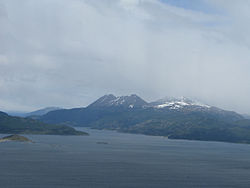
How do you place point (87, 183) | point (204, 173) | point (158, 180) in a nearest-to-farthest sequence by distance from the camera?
point (87, 183), point (158, 180), point (204, 173)

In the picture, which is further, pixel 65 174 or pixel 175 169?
pixel 175 169

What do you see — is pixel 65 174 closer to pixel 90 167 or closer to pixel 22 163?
pixel 90 167

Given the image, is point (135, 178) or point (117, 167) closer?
point (135, 178)

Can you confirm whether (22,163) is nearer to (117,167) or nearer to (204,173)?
(117,167)

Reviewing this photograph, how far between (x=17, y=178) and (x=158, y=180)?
61968mm

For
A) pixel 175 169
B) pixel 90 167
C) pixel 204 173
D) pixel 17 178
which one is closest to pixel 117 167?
pixel 90 167

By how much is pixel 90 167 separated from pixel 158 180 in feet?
153

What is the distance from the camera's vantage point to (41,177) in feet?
513

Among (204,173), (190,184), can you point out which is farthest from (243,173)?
(190,184)

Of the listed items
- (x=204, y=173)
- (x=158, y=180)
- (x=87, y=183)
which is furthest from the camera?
(x=204, y=173)

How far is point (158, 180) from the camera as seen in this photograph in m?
160

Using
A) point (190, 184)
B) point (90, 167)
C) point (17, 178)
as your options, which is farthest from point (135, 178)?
point (17, 178)

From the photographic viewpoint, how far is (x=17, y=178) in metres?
152

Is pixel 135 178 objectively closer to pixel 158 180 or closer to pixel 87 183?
pixel 158 180
